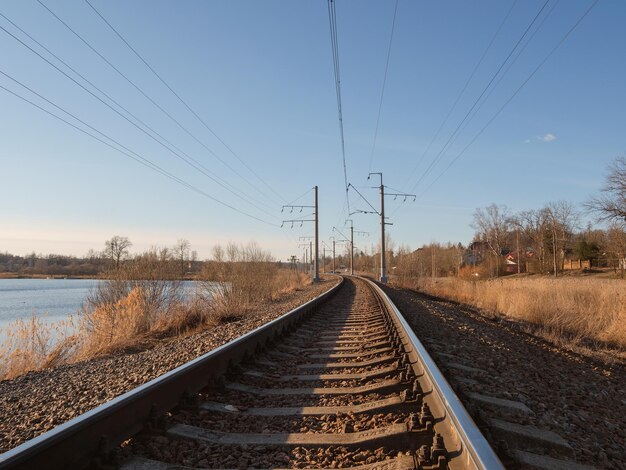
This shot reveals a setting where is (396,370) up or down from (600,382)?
up

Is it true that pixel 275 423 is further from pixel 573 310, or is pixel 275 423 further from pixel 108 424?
pixel 573 310

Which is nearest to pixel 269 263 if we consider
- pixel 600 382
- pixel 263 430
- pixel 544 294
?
pixel 544 294

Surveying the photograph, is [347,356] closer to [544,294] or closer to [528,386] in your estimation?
[528,386]

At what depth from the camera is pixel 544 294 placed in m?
16.7

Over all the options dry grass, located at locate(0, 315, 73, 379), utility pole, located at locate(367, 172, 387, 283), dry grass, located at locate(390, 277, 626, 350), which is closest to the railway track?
dry grass, located at locate(0, 315, 73, 379)

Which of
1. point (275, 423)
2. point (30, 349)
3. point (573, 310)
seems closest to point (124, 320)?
point (30, 349)

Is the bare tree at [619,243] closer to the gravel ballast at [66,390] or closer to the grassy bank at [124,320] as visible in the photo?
the grassy bank at [124,320]

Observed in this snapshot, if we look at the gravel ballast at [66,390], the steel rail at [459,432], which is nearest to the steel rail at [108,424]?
the gravel ballast at [66,390]

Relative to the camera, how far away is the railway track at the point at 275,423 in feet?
9.03

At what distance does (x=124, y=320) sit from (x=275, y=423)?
1241 centimetres

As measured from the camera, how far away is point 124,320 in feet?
48.8

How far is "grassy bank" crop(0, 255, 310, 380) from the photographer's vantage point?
1084 cm

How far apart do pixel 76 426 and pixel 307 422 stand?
5.51 feet

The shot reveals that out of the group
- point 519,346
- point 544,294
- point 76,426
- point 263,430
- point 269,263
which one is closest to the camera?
point 76,426
